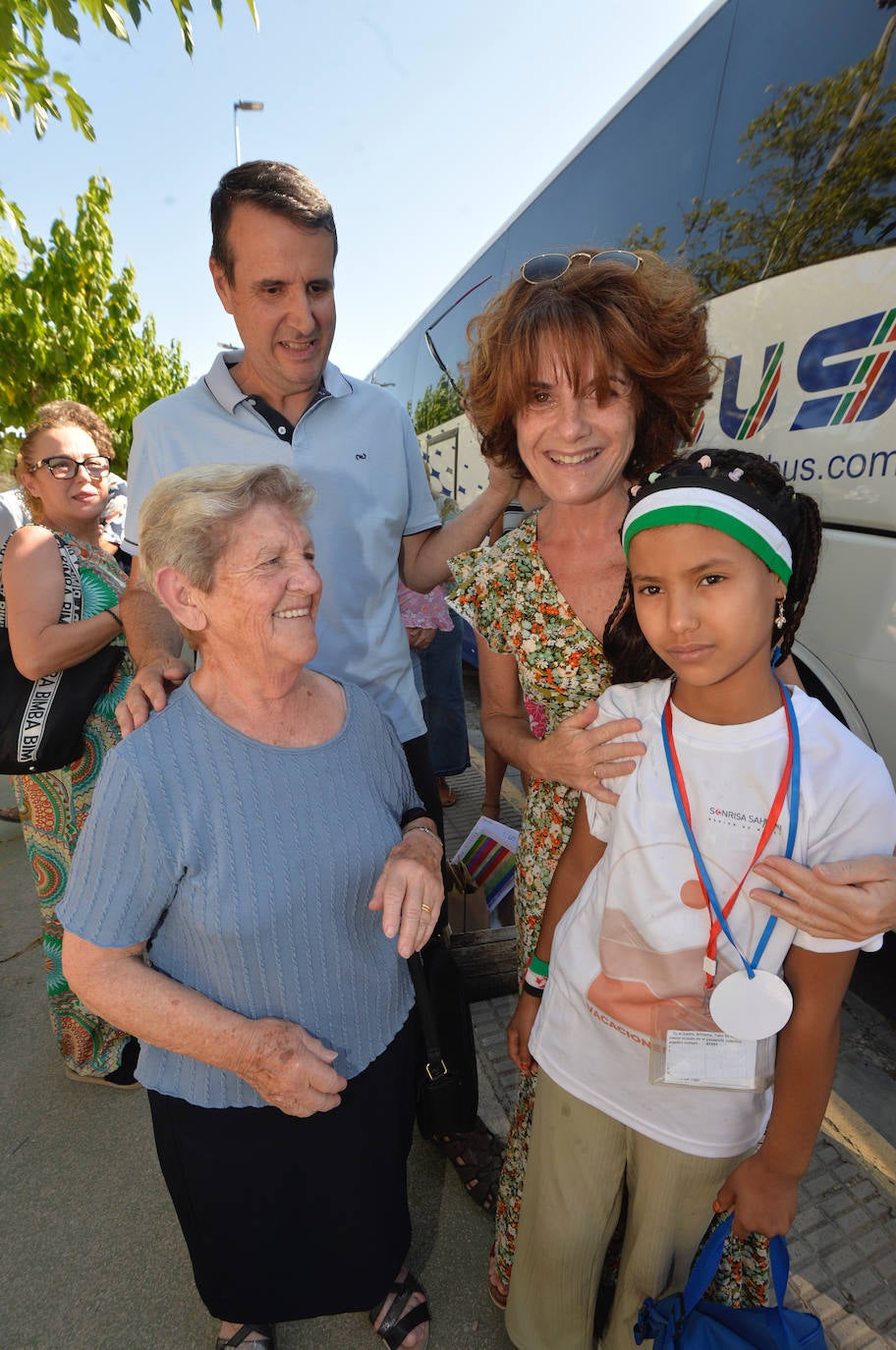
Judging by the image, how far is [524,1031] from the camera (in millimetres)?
1561

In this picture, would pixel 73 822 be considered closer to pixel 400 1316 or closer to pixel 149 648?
pixel 149 648

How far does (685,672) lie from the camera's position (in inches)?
43.1

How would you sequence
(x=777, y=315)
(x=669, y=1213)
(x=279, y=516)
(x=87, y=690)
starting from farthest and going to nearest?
1. (x=777, y=315)
2. (x=87, y=690)
3. (x=279, y=516)
4. (x=669, y=1213)

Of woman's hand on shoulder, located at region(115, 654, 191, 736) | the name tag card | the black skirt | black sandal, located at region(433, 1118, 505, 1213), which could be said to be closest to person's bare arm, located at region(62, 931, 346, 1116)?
the black skirt

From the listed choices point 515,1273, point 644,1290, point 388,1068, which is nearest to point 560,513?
point 388,1068

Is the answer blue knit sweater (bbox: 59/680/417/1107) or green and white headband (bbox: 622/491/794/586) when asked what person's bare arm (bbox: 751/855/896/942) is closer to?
green and white headband (bbox: 622/491/794/586)

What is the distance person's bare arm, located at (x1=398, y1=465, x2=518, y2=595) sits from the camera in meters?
1.94

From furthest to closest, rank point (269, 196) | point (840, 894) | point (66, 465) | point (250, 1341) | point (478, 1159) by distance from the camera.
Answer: point (66, 465) → point (478, 1159) → point (269, 196) → point (250, 1341) → point (840, 894)

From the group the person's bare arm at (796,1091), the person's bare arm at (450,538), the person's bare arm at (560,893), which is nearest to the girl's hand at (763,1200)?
the person's bare arm at (796,1091)

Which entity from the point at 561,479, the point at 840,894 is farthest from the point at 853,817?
the point at 561,479

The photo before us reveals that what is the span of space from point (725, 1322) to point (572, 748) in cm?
92

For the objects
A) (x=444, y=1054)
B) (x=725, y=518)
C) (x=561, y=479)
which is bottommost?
(x=444, y=1054)

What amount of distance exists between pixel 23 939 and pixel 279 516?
2.99 meters

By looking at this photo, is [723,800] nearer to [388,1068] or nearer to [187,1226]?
[388,1068]
